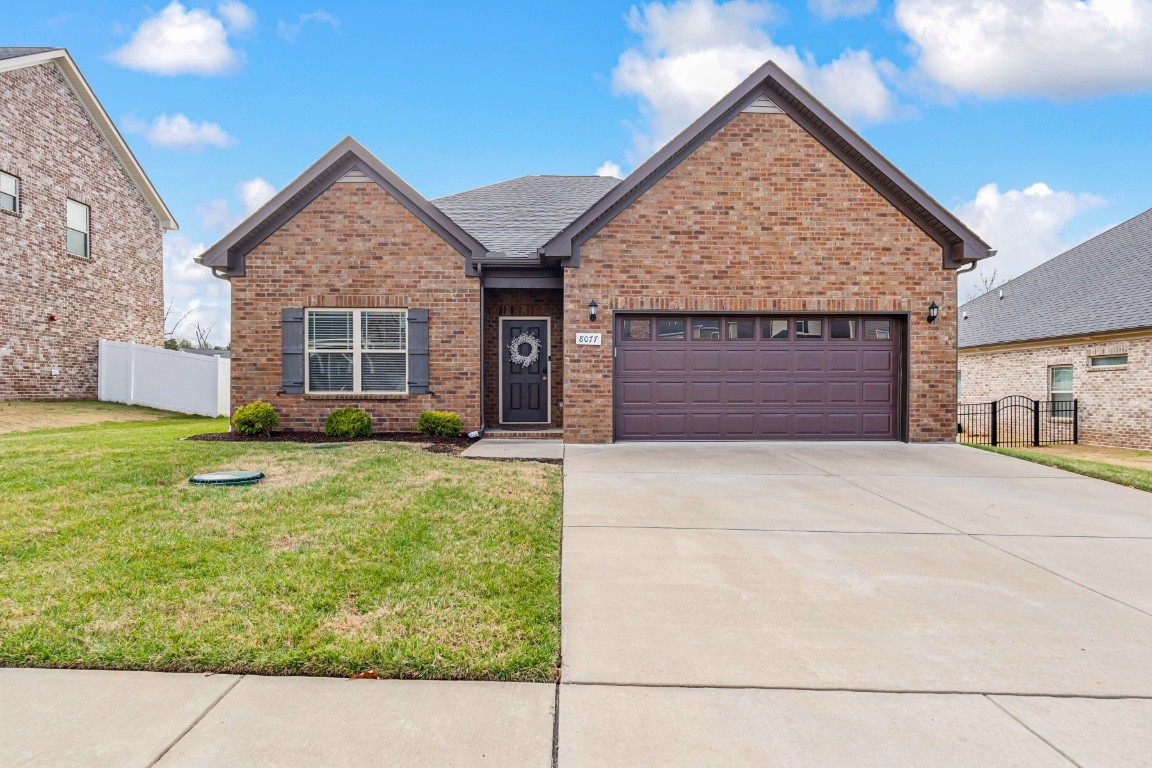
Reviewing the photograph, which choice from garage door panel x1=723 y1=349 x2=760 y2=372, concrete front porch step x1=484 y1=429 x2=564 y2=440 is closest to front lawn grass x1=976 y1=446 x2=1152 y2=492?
garage door panel x1=723 y1=349 x2=760 y2=372

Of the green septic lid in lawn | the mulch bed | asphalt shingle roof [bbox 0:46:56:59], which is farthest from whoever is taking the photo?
asphalt shingle roof [bbox 0:46:56:59]

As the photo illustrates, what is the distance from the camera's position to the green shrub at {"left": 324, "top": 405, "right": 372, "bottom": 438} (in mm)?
10914

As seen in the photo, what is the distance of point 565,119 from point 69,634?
1865 cm

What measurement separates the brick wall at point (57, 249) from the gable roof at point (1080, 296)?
26784 millimetres

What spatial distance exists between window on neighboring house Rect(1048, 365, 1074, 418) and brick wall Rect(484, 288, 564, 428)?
14634 mm

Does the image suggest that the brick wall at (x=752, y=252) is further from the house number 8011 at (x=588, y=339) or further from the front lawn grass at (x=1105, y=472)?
the front lawn grass at (x=1105, y=472)

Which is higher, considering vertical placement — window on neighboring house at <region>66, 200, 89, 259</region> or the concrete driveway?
window on neighboring house at <region>66, 200, 89, 259</region>

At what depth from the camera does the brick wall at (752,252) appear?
1065 centimetres

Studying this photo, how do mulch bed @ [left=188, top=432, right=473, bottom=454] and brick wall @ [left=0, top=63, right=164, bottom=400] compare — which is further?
brick wall @ [left=0, top=63, right=164, bottom=400]

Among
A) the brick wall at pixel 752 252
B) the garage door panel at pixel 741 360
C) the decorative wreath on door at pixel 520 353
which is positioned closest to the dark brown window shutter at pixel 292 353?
the decorative wreath on door at pixel 520 353

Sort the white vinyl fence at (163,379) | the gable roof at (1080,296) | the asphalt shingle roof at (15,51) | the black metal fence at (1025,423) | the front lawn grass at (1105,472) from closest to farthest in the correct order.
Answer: the front lawn grass at (1105,472) → the asphalt shingle roof at (15,51) → the gable roof at (1080,296) → the white vinyl fence at (163,379) → the black metal fence at (1025,423)

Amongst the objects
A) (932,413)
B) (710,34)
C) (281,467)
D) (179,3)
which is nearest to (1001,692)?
(281,467)

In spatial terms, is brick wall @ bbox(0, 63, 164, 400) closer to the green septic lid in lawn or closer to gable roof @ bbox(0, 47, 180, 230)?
gable roof @ bbox(0, 47, 180, 230)

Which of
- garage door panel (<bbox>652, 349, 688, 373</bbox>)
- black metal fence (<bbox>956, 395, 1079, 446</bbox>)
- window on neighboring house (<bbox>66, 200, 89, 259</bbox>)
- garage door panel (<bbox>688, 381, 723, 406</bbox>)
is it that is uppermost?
Result: window on neighboring house (<bbox>66, 200, 89, 259</bbox>)
